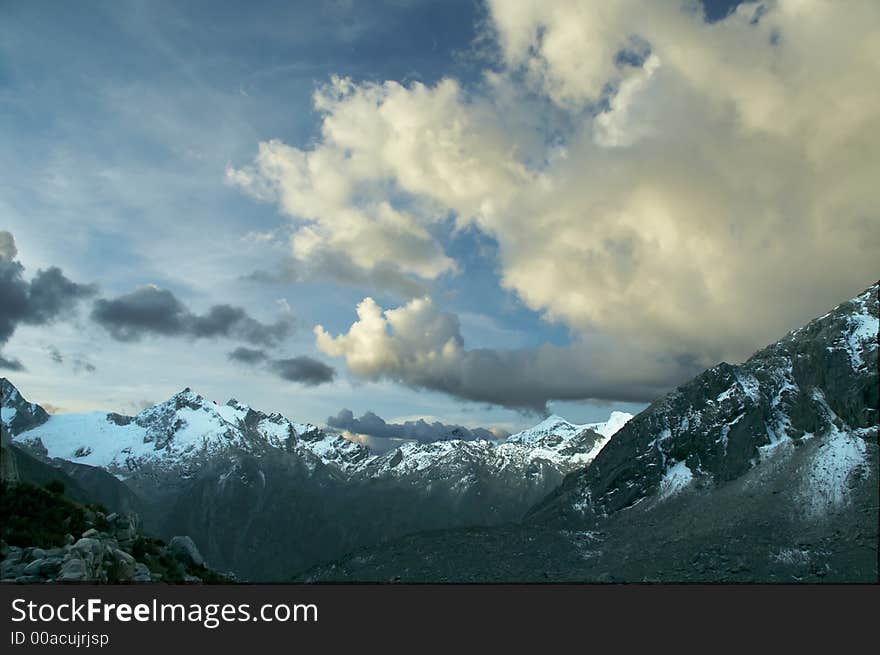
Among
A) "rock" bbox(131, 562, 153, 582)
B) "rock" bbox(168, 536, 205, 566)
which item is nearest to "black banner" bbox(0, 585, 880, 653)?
"rock" bbox(131, 562, 153, 582)

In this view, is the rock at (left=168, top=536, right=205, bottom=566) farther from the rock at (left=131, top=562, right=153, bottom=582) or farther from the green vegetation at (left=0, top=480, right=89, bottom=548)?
the rock at (left=131, top=562, right=153, bottom=582)

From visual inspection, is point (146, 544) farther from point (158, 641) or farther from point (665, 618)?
point (665, 618)

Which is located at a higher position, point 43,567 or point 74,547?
point 74,547

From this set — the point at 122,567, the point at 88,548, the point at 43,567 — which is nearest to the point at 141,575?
the point at 122,567

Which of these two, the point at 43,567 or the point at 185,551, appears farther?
the point at 185,551

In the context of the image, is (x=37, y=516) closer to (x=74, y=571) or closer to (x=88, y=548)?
(x=88, y=548)

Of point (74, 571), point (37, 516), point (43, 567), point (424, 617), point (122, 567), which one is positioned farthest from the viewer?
point (37, 516)

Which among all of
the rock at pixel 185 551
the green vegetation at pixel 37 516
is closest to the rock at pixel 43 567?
the green vegetation at pixel 37 516

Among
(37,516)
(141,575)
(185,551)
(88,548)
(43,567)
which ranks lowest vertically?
(141,575)

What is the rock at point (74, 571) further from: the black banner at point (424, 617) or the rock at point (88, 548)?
the rock at point (88, 548)

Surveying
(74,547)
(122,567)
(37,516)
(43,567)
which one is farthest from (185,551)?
(43,567)

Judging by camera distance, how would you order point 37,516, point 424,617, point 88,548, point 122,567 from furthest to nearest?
1. point 37,516
2. point 424,617
3. point 122,567
4. point 88,548

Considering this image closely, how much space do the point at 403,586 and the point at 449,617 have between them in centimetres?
353

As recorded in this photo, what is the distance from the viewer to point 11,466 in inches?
1928
